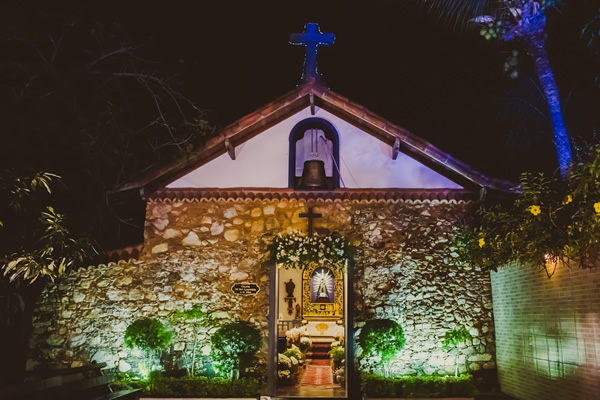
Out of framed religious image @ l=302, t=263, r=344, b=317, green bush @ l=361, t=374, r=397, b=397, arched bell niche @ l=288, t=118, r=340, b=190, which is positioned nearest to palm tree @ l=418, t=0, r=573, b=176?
arched bell niche @ l=288, t=118, r=340, b=190

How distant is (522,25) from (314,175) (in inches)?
180

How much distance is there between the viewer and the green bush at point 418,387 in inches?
335

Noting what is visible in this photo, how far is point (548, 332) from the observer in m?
7.40

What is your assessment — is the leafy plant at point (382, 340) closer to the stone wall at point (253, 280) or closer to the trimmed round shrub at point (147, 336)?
the stone wall at point (253, 280)

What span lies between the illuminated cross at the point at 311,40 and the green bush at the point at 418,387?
238 inches

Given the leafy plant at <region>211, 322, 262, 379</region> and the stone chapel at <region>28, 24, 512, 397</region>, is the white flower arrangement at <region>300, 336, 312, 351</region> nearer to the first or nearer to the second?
the stone chapel at <region>28, 24, 512, 397</region>

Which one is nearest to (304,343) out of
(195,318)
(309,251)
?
(195,318)

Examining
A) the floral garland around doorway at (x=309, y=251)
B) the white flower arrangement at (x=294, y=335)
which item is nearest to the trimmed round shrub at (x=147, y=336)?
the floral garland around doorway at (x=309, y=251)

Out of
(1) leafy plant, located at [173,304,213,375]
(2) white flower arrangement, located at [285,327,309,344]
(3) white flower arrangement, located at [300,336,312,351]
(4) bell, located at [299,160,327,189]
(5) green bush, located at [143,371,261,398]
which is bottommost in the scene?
(5) green bush, located at [143,371,261,398]

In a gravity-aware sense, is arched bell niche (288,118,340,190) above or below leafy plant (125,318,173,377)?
above

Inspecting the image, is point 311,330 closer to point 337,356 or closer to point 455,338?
point 337,356

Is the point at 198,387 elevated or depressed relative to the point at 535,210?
depressed

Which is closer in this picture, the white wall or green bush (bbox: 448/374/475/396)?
green bush (bbox: 448/374/475/396)

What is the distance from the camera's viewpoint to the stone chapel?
30.8 ft
